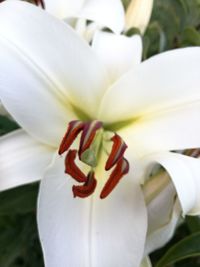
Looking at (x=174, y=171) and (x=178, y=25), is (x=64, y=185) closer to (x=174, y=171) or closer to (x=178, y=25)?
(x=174, y=171)

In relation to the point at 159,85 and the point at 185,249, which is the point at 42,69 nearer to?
the point at 159,85

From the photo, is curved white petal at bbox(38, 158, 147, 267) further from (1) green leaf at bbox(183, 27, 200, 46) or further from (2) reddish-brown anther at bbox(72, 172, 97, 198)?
(1) green leaf at bbox(183, 27, 200, 46)

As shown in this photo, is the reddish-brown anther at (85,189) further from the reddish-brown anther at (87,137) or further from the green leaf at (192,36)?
the green leaf at (192,36)

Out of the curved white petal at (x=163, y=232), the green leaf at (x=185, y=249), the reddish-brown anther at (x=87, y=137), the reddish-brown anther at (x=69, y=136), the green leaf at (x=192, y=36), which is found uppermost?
the reddish-brown anther at (x=69, y=136)

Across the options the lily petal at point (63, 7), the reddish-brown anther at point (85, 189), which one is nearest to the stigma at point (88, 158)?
the reddish-brown anther at point (85, 189)

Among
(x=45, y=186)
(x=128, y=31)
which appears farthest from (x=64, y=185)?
(x=128, y=31)

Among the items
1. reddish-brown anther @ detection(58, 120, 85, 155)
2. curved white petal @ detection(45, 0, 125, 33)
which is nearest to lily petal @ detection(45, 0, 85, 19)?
curved white petal @ detection(45, 0, 125, 33)
